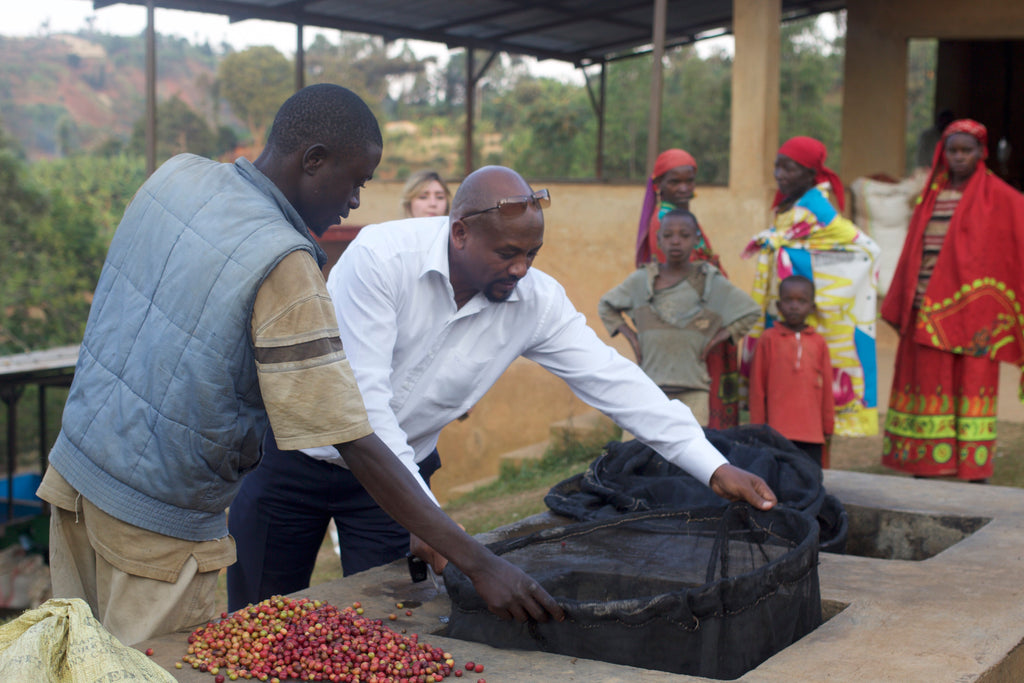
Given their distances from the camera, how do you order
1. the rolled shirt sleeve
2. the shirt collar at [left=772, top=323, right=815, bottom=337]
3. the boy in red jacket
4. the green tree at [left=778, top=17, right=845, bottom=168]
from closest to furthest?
the rolled shirt sleeve
the boy in red jacket
the shirt collar at [left=772, top=323, right=815, bottom=337]
the green tree at [left=778, top=17, right=845, bottom=168]

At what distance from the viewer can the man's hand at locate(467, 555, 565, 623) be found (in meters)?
2.01

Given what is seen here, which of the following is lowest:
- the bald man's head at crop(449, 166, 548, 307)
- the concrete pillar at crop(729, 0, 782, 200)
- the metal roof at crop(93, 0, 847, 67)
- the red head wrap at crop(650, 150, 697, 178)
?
the bald man's head at crop(449, 166, 548, 307)

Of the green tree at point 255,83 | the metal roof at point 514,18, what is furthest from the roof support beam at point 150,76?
the green tree at point 255,83

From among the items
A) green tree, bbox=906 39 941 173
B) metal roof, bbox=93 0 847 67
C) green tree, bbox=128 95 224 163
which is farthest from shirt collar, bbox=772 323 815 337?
green tree, bbox=128 95 224 163

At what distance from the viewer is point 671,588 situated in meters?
2.67

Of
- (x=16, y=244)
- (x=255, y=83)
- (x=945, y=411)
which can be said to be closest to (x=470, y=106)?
(x=945, y=411)

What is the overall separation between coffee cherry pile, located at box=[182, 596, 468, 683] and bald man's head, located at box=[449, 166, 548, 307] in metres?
0.84

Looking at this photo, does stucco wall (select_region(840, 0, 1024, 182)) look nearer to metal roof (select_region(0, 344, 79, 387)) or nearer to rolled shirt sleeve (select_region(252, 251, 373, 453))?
metal roof (select_region(0, 344, 79, 387))

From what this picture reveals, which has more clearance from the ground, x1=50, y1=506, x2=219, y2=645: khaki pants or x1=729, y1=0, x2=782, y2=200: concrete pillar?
x1=729, y1=0, x2=782, y2=200: concrete pillar

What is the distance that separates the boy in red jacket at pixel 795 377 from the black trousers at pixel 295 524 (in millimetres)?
2463

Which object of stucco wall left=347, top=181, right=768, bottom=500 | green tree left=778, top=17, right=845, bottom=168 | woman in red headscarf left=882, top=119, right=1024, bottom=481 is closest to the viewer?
woman in red headscarf left=882, top=119, right=1024, bottom=481

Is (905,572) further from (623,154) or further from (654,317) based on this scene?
(623,154)

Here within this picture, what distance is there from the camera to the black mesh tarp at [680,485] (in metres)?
3.06

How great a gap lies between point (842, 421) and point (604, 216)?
11.9 feet
